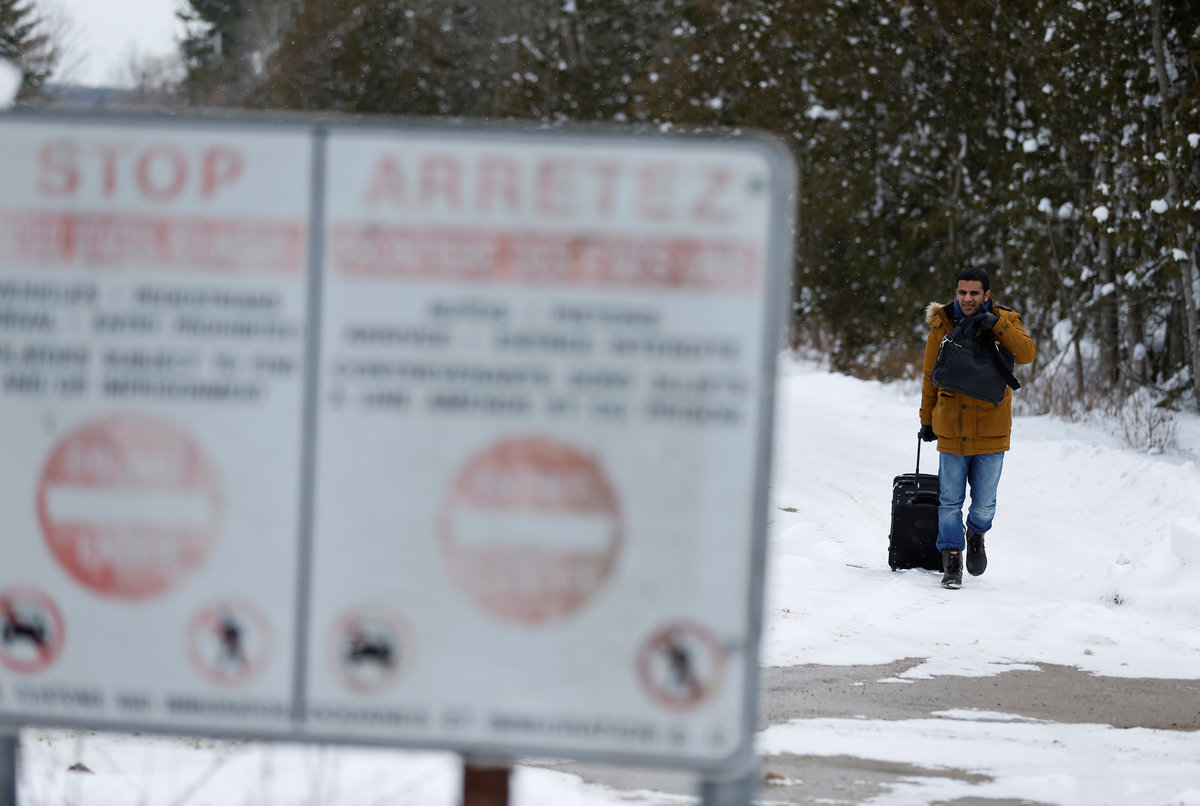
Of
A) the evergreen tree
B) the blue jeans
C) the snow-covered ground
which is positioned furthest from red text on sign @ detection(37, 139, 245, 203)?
the evergreen tree

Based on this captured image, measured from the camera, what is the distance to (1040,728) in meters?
6.29

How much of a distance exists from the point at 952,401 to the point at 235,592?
7180 mm

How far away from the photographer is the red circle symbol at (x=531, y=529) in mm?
2920

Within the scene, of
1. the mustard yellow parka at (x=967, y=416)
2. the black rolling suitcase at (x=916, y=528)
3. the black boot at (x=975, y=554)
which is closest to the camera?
the mustard yellow parka at (x=967, y=416)

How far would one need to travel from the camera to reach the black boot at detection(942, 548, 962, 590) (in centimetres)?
964

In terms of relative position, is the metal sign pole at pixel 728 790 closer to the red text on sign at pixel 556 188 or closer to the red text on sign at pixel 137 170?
the red text on sign at pixel 556 188

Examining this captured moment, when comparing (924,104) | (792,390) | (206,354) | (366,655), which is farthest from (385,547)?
(924,104)

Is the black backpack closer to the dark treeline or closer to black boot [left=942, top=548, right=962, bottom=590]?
black boot [left=942, top=548, right=962, bottom=590]

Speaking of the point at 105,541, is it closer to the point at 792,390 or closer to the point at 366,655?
the point at 366,655

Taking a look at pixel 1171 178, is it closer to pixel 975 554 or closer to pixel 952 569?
pixel 975 554

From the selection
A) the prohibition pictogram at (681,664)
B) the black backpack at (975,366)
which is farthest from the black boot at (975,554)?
the prohibition pictogram at (681,664)

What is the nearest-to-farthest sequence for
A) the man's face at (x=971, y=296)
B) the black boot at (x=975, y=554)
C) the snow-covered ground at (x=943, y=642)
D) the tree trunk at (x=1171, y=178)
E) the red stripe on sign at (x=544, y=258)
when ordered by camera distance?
the red stripe on sign at (x=544, y=258) < the snow-covered ground at (x=943, y=642) < the man's face at (x=971, y=296) < the black boot at (x=975, y=554) < the tree trunk at (x=1171, y=178)

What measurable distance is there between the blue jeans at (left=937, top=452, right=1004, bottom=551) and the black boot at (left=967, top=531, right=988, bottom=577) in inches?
3.7

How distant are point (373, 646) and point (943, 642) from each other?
5548 millimetres
